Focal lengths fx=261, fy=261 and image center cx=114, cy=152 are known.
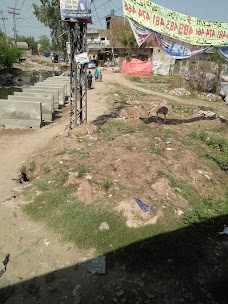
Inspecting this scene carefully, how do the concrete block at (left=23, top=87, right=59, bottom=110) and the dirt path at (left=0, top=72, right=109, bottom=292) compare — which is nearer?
the dirt path at (left=0, top=72, right=109, bottom=292)

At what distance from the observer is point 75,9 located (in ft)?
26.1

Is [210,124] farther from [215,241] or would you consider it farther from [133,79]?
[133,79]

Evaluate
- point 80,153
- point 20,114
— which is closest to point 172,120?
point 80,153

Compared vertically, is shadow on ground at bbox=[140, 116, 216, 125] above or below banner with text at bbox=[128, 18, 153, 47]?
below

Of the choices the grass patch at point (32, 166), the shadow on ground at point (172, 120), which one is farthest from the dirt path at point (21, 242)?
the shadow on ground at point (172, 120)

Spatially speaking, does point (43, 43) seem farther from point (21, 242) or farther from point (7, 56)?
point (21, 242)

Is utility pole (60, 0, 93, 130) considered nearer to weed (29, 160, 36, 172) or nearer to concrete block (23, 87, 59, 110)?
weed (29, 160, 36, 172)

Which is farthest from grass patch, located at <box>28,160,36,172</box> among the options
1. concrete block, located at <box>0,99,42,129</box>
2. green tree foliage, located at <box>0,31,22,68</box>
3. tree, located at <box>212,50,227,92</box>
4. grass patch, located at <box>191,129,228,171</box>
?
green tree foliage, located at <box>0,31,22,68</box>

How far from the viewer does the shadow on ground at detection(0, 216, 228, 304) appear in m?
3.52

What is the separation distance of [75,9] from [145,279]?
765cm

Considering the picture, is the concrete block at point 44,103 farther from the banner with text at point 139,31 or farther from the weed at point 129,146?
the banner with text at point 139,31

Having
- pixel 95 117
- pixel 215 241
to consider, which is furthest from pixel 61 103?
pixel 215 241

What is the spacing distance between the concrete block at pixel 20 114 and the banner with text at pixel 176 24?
16.9 feet

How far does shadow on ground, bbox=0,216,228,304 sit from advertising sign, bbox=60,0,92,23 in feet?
22.6
